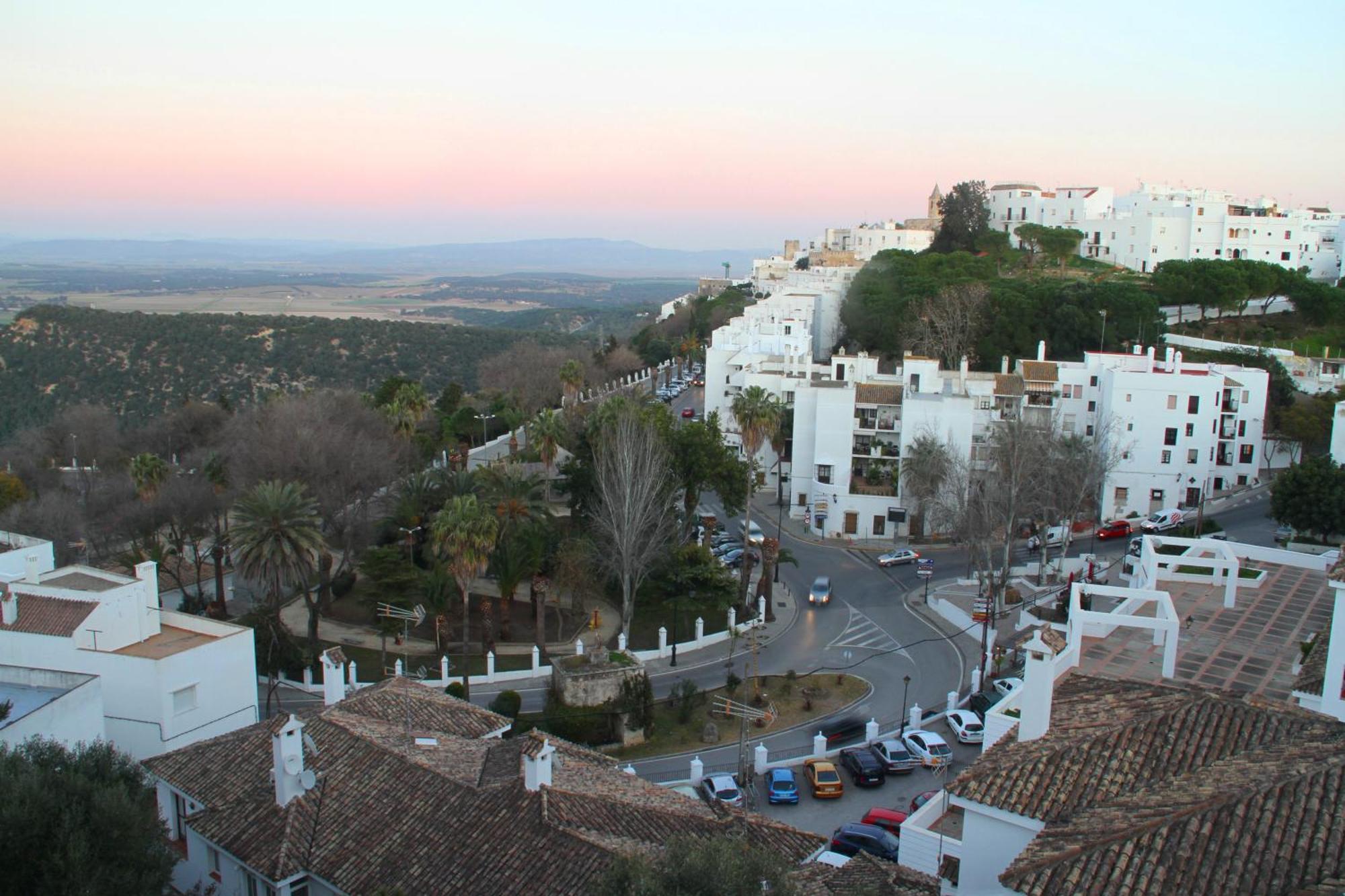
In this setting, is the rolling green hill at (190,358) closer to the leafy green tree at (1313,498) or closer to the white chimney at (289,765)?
the white chimney at (289,765)

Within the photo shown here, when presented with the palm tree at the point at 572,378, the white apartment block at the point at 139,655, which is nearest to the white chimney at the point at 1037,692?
the white apartment block at the point at 139,655

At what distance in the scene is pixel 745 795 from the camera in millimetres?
20719

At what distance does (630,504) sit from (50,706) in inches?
739

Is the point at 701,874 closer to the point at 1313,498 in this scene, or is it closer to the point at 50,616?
the point at 50,616

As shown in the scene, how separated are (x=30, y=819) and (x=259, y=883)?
161 inches

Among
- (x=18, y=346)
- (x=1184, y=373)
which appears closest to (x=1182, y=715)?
(x=1184, y=373)

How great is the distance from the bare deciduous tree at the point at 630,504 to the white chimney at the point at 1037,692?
62.6 feet

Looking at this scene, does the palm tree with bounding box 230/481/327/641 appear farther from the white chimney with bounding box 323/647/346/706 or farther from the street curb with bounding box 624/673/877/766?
the street curb with bounding box 624/673/877/766

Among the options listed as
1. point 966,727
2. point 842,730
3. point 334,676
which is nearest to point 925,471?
point 966,727

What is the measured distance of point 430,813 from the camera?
1552 cm

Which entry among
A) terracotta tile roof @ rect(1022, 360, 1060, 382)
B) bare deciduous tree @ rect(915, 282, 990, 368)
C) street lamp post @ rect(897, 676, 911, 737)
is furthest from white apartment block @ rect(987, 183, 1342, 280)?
street lamp post @ rect(897, 676, 911, 737)

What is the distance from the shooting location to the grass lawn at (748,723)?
26109mm

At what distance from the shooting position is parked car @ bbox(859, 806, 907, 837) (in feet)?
67.7

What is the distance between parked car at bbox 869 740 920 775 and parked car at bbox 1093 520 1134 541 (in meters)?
22.9
